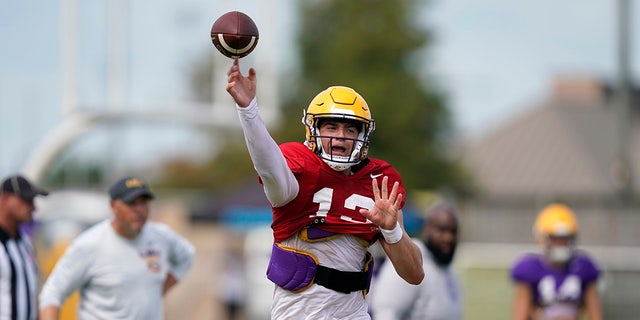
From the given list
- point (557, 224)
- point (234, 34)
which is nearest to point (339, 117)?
point (234, 34)

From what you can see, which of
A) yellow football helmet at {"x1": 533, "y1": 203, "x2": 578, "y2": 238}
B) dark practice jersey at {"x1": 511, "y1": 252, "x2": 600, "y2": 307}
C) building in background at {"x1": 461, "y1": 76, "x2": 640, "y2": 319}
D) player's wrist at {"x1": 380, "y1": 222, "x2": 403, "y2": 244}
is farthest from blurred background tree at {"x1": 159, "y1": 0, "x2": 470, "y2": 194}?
player's wrist at {"x1": 380, "y1": 222, "x2": 403, "y2": 244}

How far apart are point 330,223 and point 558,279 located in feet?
13.7

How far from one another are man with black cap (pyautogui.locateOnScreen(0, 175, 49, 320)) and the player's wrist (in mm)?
3597

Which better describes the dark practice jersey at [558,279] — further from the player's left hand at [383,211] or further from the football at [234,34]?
the football at [234,34]

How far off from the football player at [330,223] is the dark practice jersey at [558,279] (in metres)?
3.82

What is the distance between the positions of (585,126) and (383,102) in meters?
13.4

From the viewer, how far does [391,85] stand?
42.8m

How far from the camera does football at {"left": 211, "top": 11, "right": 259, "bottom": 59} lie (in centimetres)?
516

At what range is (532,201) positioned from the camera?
24.1 meters

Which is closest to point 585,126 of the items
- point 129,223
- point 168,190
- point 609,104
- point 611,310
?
point 609,104

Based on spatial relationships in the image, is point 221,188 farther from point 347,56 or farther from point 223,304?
point 223,304

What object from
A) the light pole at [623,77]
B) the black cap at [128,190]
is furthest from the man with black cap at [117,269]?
the light pole at [623,77]

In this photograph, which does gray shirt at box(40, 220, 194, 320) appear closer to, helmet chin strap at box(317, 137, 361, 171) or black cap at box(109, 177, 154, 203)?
black cap at box(109, 177, 154, 203)

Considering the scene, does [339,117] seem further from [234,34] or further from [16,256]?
[16,256]
